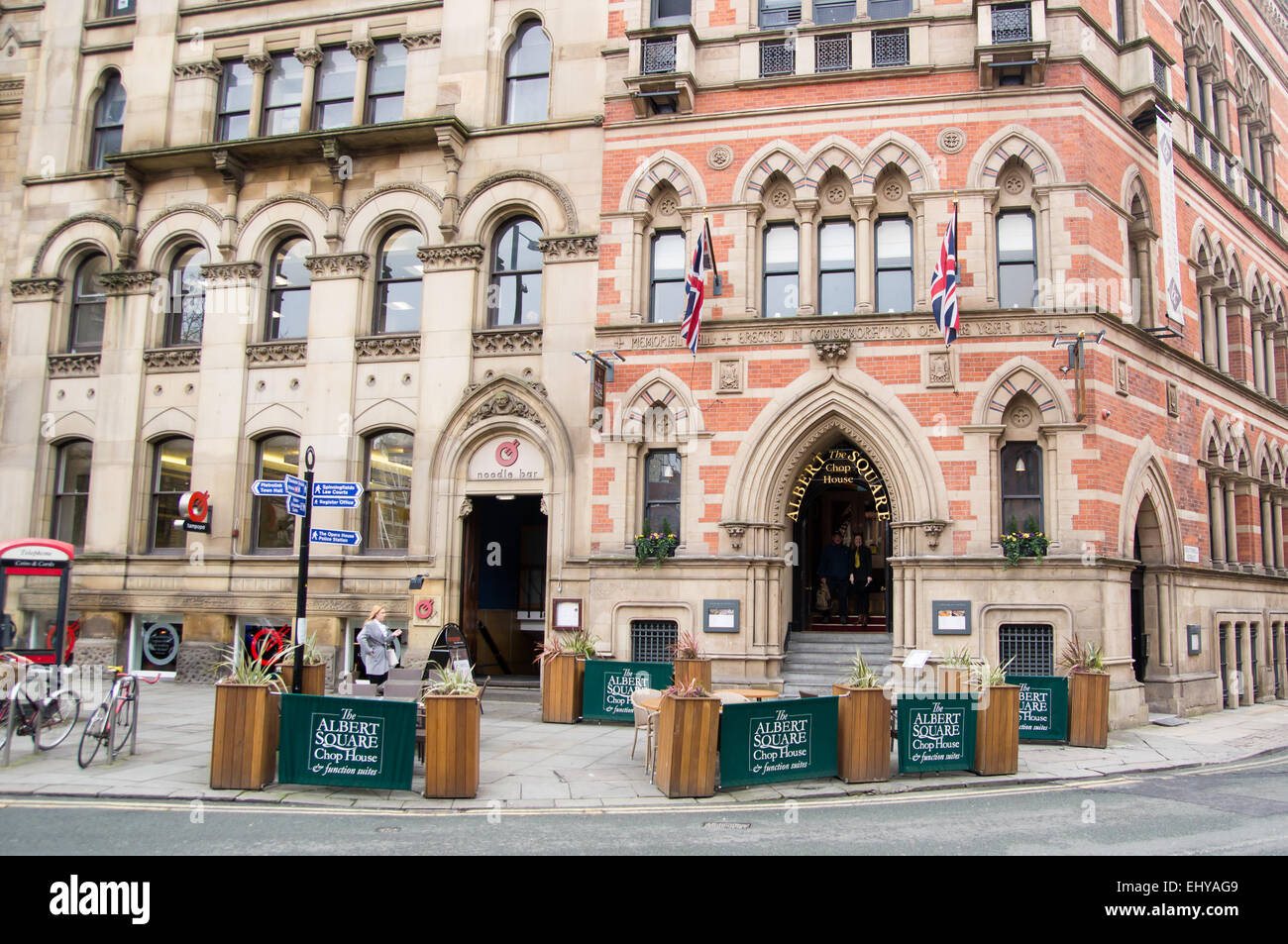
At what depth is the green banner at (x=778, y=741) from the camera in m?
11.6

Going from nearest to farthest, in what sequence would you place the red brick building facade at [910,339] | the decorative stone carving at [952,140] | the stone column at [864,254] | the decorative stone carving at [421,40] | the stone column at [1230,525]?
1. the red brick building facade at [910,339]
2. the decorative stone carving at [952,140]
3. the stone column at [864,254]
4. the decorative stone carving at [421,40]
5. the stone column at [1230,525]

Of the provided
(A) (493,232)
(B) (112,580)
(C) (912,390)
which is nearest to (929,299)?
(C) (912,390)

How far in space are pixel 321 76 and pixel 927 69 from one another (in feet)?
→ 46.0

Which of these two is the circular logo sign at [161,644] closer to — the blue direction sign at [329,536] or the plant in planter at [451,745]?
the blue direction sign at [329,536]

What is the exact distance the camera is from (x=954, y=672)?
15.8 meters

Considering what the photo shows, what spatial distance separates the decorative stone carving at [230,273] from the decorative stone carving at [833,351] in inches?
517

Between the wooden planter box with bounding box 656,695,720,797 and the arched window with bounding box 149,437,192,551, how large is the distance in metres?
16.1

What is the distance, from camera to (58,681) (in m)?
15.2

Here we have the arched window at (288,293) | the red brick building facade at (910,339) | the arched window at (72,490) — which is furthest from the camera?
the arched window at (72,490)

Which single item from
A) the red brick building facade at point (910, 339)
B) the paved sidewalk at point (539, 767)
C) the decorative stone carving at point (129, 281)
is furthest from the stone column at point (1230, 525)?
the decorative stone carving at point (129, 281)

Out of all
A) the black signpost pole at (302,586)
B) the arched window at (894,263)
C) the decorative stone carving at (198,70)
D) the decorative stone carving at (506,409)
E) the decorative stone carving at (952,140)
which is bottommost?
the black signpost pole at (302,586)

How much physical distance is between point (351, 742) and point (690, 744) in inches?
149

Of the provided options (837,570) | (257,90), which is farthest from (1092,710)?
(257,90)

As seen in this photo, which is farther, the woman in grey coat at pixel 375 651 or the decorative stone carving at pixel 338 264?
the decorative stone carving at pixel 338 264
